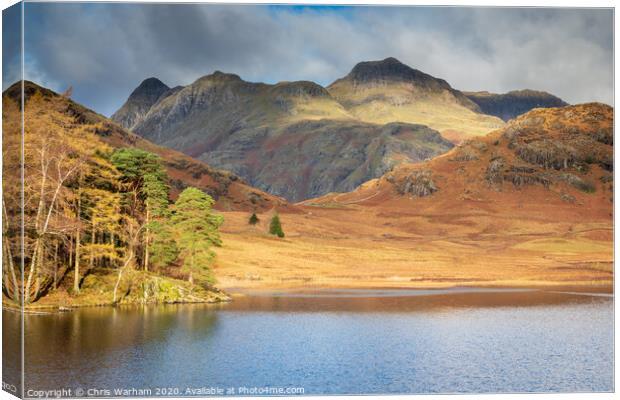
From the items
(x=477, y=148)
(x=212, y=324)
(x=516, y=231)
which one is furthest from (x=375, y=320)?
(x=477, y=148)

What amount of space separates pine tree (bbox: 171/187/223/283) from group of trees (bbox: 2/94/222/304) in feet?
0.20

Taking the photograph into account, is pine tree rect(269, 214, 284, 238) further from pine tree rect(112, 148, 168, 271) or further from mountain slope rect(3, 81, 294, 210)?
pine tree rect(112, 148, 168, 271)

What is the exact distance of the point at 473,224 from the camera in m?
128

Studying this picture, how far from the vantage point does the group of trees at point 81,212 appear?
30.8 m

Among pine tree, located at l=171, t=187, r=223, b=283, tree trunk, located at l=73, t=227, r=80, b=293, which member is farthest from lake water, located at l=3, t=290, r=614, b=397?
pine tree, located at l=171, t=187, r=223, b=283

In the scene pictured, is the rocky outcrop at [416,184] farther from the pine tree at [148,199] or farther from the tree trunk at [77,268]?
the tree trunk at [77,268]

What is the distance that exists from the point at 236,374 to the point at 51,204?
1123cm

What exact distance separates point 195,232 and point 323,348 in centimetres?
1849

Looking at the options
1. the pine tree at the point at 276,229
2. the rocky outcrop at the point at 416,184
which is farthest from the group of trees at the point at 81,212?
the rocky outcrop at the point at 416,184

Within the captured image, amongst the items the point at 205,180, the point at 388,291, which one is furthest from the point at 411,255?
the point at 205,180

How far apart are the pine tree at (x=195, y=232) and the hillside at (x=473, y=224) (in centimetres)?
933

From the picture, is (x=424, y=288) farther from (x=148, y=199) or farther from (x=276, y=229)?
(x=276, y=229)

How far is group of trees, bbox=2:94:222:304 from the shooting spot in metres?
30.8

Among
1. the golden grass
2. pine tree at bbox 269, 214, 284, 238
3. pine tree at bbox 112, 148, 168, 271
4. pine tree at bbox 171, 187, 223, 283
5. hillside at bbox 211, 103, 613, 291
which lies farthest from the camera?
pine tree at bbox 269, 214, 284, 238
